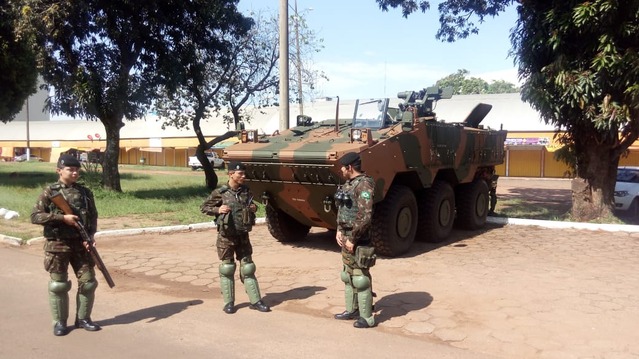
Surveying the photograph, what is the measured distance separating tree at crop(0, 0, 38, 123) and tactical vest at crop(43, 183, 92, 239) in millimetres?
15753

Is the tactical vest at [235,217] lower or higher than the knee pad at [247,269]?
higher

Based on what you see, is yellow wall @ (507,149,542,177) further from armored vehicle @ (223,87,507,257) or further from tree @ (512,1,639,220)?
armored vehicle @ (223,87,507,257)

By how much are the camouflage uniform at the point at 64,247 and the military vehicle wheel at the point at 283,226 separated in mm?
4105

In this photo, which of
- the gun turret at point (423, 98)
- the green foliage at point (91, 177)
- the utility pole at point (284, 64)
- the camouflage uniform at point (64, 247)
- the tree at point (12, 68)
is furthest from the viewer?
the tree at point (12, 68)

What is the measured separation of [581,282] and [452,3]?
392 inches

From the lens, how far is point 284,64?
38.1ft


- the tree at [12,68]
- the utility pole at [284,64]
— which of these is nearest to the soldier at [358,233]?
the utility pole at [284,64]

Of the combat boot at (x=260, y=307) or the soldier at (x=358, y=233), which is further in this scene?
the combat boot at (x=260, y=307)

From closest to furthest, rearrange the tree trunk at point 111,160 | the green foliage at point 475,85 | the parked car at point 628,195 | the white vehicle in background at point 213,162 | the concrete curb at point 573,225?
the concrete curb at point 573,225 < the parked car at point 628,195 < the tree trunk at point 111,160 < the white vehicle in background at point 213,162 < the green foliage at point 475,85

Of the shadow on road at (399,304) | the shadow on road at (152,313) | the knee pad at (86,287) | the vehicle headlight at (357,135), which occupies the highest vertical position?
the vehicle headlight at (357,135)

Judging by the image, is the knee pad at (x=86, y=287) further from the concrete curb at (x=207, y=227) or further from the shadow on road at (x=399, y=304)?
the concrete curb at (x=207, y=227)

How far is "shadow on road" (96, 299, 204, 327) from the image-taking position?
5.42 metres

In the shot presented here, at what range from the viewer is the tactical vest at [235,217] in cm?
550

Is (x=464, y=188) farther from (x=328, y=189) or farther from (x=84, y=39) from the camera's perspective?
(x=84, y=39)
